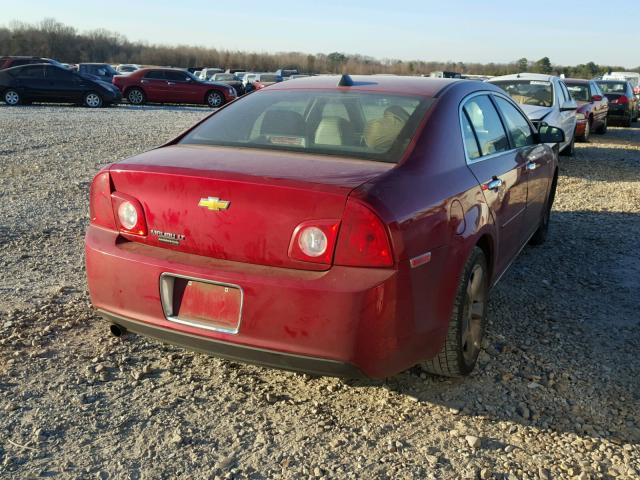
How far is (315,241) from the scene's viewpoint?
261 cm

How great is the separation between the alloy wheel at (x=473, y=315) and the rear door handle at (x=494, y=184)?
47 cm

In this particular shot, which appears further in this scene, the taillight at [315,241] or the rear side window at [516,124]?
the rear side window at [516,124]

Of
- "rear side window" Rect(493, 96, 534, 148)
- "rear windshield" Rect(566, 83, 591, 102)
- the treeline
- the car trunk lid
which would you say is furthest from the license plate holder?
the treeline

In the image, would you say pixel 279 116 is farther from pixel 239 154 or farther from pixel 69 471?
pixel 69 471

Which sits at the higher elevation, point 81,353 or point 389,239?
point 389,239

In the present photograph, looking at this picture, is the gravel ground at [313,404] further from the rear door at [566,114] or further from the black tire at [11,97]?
the black tire at [11,97]

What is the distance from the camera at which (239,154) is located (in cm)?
319

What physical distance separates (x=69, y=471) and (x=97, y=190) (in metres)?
1.31

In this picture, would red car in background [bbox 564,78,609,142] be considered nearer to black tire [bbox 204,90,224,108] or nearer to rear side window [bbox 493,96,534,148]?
rear side window [bbox 493,96,534,148]

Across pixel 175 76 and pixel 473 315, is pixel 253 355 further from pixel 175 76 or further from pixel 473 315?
pixel 175 76

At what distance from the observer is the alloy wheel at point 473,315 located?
10.8 ft

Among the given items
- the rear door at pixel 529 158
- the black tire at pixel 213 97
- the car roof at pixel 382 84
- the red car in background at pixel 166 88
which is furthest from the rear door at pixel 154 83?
the car roof at pixel 382 84

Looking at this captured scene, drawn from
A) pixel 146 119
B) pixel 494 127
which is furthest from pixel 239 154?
pixel 146 119

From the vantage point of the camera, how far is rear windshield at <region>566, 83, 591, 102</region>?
616 inches
